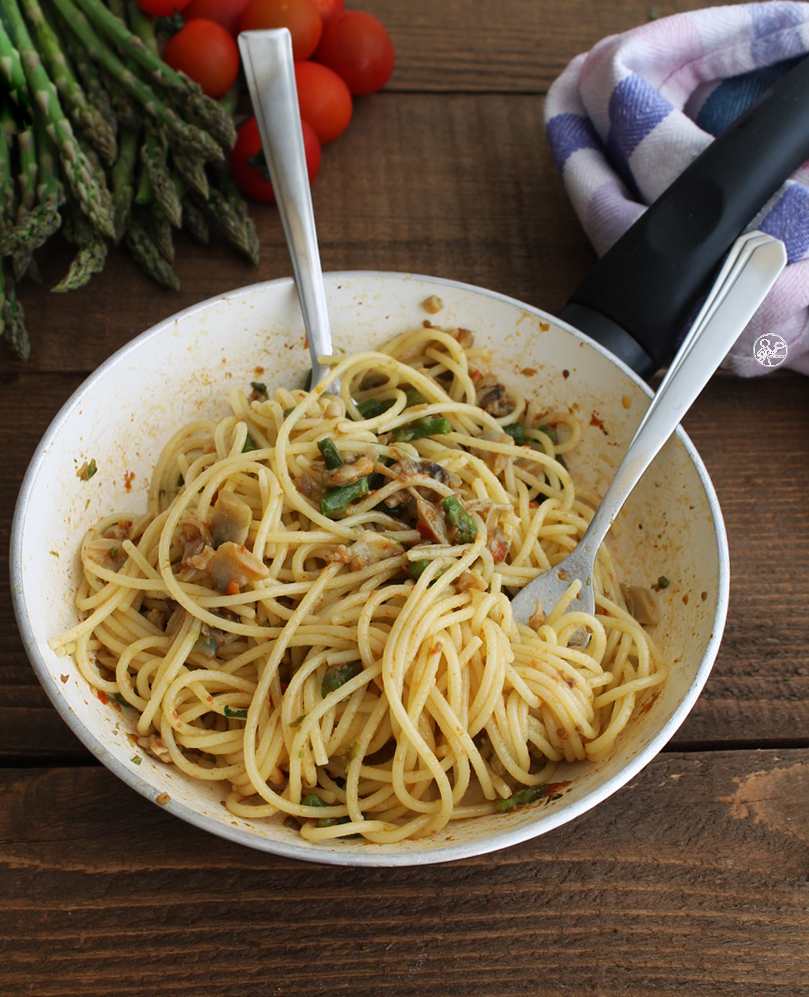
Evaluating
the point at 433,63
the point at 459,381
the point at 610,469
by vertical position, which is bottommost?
the point at 610,469

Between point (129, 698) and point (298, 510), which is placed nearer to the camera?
point (129, 698)

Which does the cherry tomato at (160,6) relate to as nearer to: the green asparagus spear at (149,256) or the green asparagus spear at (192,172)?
the green asparagus spear at (192,172)

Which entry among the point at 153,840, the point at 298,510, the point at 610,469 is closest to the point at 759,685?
the point at 610,469

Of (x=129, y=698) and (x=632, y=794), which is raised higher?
(x=129, y=698)

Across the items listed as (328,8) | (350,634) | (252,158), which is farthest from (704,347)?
(328,8)

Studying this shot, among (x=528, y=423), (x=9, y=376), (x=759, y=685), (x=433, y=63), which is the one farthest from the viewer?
(x=433, y=63)

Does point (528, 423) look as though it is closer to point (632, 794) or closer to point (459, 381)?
point (459, 381)

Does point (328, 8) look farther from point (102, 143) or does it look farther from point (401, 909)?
point (401, 909)
